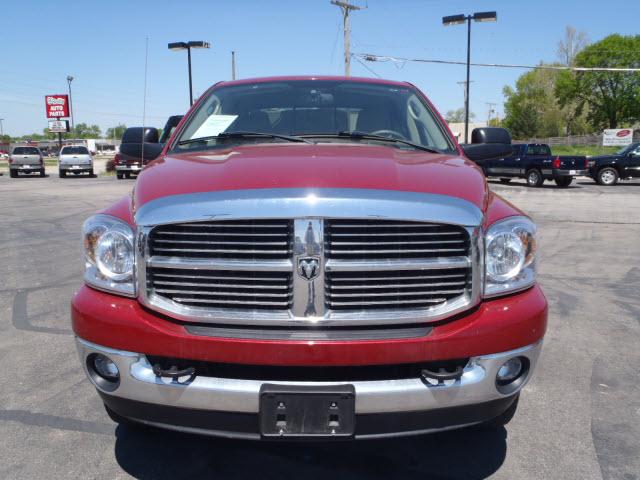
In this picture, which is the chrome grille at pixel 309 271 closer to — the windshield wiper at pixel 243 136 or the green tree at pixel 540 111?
the windshield wiper at pixel 243 136

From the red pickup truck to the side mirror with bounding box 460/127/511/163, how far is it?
1616 mm

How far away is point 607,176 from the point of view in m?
22.7

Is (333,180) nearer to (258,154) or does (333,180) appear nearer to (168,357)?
(258,154)

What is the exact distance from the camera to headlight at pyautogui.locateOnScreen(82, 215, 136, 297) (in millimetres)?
2383

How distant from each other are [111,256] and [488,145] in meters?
2.68

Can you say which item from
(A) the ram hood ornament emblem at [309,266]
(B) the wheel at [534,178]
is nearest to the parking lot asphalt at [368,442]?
(A) the ram hood ornament emblem at [309,266]

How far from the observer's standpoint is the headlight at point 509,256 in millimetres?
2385

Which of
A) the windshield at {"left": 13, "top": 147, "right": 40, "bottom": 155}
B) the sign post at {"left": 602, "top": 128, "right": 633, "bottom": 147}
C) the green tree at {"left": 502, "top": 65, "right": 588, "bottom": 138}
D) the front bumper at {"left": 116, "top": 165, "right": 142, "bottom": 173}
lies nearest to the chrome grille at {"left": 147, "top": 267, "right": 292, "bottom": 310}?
the front bumper at {"left": 116, "top": 165, "right": 142, "bottom": 173}

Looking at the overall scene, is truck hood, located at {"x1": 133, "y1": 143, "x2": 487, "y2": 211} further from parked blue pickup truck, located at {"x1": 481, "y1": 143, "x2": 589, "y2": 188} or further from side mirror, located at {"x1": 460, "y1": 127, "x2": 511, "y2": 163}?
parked blue pickup truck, located at {"x1": 481, "y1": 143, "x2": 589, "y2": 188}

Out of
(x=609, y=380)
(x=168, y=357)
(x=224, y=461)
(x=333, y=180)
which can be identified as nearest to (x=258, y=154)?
(x=333, y=180)

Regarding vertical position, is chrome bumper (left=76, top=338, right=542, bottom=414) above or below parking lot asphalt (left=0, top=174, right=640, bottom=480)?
above

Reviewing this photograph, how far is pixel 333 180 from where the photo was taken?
2.31 metres

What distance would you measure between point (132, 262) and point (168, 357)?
0.42 meters

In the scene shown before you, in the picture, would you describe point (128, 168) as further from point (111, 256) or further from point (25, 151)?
point (111, 256)
